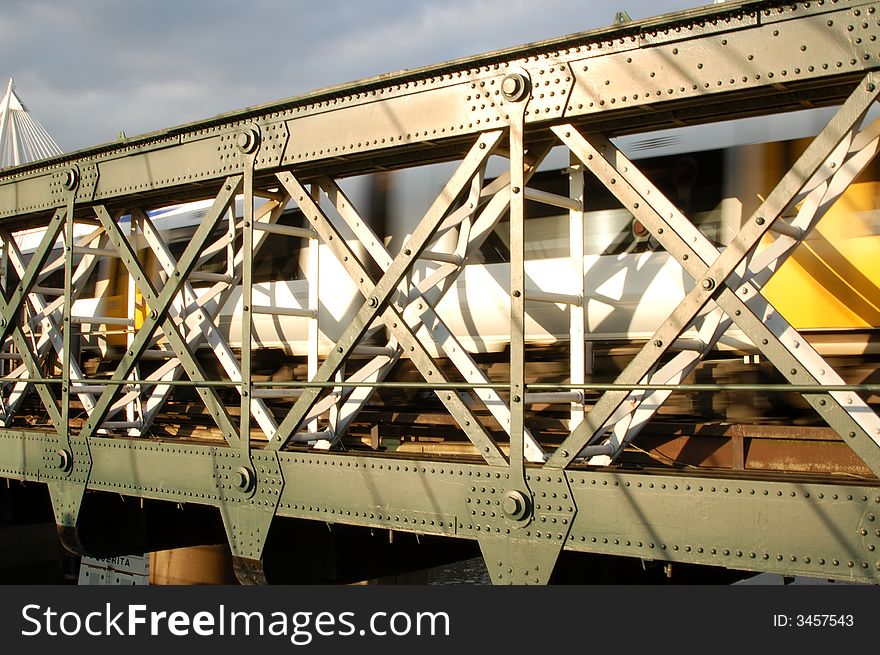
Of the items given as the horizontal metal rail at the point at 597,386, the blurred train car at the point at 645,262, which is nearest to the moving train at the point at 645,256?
the blurred train car at the point at 645,262

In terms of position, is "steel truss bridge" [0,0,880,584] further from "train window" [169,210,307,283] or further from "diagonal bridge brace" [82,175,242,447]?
"train window" [169,210,307,283]

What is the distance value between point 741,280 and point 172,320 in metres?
5.03

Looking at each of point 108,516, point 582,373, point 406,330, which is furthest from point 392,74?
point 108,516

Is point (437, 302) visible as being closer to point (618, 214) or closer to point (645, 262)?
point (645, 262)

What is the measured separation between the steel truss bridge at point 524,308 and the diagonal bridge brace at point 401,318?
0.05ft

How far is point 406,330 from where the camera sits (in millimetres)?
6582

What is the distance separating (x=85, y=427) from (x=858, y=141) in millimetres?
7103

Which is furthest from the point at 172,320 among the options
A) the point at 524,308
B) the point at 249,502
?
the point at 524,308

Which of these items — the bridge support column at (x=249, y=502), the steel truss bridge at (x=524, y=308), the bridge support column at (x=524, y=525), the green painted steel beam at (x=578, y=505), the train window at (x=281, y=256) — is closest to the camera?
the green painted steel beam at (x=578, y=505)

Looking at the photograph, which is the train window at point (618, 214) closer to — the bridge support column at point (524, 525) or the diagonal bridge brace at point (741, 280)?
the diagonal bridge brace at point (741, 280)

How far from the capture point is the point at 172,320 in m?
8.21

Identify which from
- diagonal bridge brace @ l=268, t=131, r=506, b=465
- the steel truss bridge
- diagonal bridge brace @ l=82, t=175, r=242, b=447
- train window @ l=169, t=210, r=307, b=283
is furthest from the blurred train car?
diagonal bridge brace @ l=268, t=131, r=506, b=465

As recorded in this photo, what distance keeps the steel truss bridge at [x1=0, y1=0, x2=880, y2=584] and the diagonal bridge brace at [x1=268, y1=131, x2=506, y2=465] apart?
0.6 inches

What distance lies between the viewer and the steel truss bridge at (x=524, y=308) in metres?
5.13
